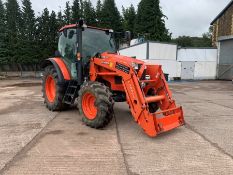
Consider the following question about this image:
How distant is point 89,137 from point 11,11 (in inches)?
1639

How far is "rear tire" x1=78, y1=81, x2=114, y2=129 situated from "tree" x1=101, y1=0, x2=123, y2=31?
4117cm

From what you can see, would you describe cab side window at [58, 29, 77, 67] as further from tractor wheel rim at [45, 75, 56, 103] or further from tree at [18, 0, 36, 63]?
tree at [18, 0, 36, 63]

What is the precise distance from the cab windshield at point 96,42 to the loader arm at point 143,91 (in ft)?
1.75

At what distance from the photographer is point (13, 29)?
133ft

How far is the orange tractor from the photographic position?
555cm

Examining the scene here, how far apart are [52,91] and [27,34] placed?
32215mm

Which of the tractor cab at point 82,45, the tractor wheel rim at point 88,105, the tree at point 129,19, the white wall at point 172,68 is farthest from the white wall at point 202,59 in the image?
the tree at point 129,19

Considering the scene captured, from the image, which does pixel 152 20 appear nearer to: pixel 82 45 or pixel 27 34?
pixel 27 34

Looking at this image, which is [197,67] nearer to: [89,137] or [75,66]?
[75,66]

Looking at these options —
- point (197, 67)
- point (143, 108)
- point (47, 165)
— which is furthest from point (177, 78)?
point (47, 165)

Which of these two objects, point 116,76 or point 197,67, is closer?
point 116,76

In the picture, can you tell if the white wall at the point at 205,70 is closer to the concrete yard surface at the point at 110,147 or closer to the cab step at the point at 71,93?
the concrete yard surface at the point at 110,147

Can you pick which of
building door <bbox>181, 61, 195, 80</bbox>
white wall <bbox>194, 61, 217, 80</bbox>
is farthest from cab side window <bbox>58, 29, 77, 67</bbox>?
white wall <bbox>194, 61, 217, 80</bbox>

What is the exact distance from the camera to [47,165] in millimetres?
4105
